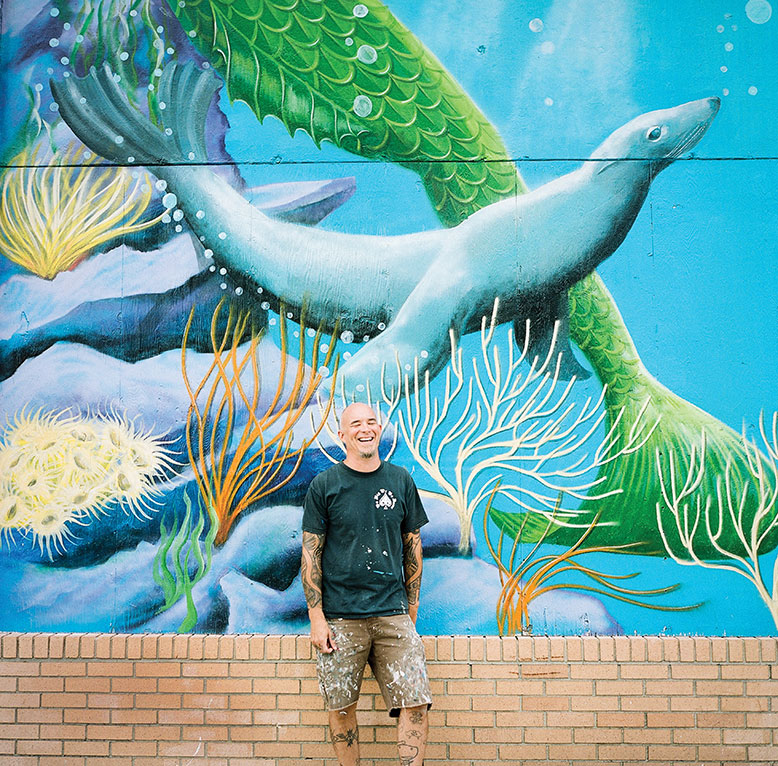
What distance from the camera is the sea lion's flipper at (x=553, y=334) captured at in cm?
445

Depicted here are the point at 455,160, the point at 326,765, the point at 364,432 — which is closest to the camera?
the point at 364,432

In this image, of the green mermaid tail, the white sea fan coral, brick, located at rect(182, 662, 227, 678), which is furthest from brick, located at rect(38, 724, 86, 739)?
the green mermaid tail

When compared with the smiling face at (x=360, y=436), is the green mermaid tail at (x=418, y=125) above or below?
above

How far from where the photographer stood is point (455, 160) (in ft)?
14.9

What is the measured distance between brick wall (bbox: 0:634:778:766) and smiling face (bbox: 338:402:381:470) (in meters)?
1.06

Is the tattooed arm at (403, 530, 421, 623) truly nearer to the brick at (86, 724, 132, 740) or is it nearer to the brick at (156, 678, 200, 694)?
the brick at (156, 678, 200, 694)

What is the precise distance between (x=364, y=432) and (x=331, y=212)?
1.34 metres

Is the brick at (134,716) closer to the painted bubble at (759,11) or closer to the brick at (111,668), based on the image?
the brick at (111,668)

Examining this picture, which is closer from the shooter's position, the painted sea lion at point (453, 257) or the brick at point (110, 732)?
the brick at point (110, 732)

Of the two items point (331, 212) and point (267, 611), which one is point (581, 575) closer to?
point (267, 611)

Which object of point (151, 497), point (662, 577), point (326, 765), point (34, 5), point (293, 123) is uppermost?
point (34, 5)

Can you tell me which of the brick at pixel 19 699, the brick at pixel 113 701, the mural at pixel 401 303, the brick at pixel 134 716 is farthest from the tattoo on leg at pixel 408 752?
the brick at pixel 19 699

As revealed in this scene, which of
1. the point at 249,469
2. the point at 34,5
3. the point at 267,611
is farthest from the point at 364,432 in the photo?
the point at 34,5

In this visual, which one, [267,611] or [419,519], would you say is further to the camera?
[267,611]
